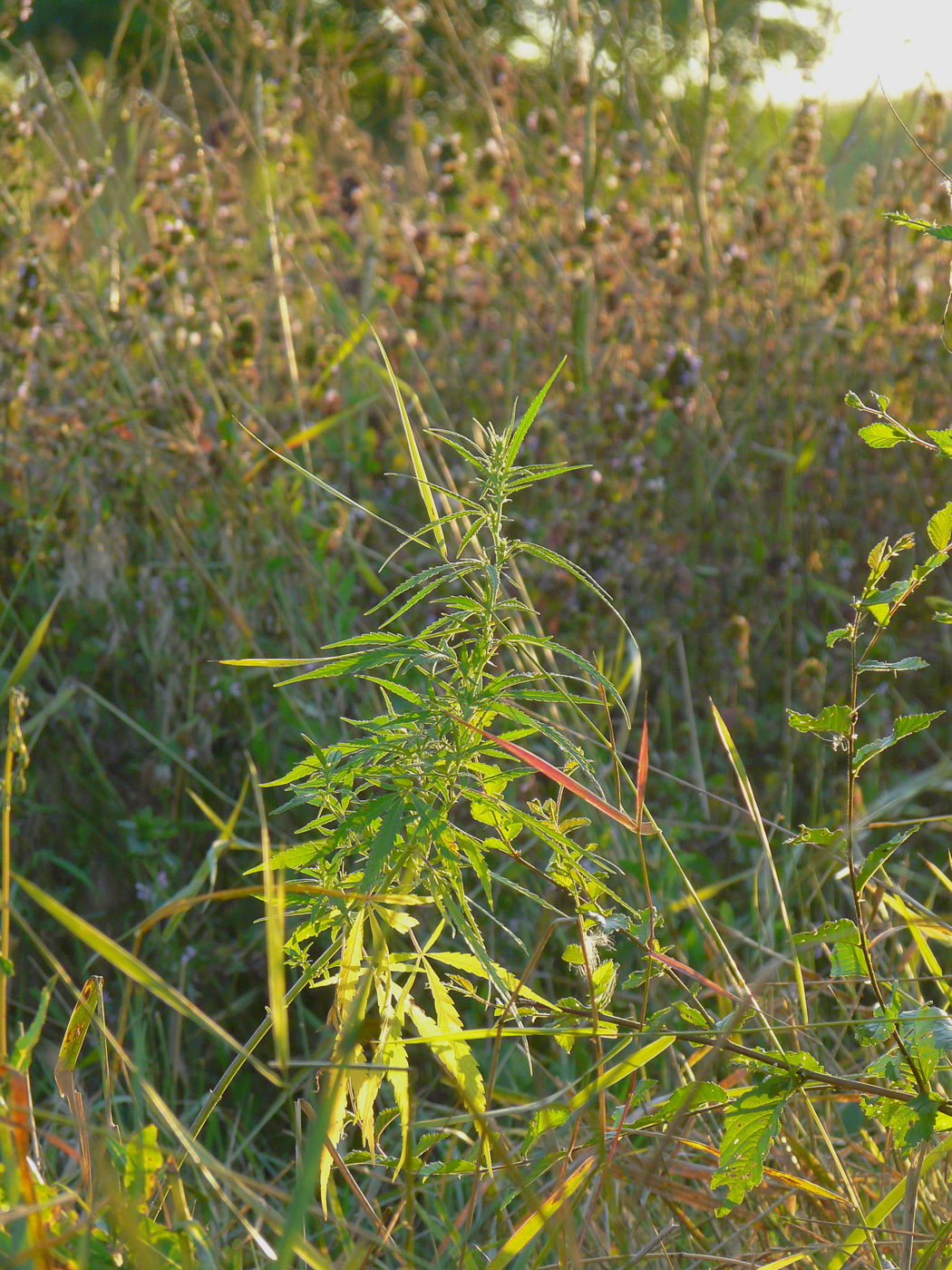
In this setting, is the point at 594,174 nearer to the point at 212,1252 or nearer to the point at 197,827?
the point at 197,827

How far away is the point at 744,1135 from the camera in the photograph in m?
0.88

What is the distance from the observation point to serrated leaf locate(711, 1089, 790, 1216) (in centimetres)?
87

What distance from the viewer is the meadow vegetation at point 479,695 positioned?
0.85m

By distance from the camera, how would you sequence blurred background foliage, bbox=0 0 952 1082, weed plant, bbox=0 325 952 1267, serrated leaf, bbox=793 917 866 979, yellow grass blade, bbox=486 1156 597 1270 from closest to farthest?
weed plant, bbox=0 325 952 1267, yellow grass blade, bbox=486 1156 597 1270, serrated leaf, bbox=793 917 866 979, blurred background foliage, bbox=0 0 952 1082

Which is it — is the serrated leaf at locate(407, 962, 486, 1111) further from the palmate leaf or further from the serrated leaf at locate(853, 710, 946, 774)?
the serrated leaf at locate(853, 710, 946, 774)

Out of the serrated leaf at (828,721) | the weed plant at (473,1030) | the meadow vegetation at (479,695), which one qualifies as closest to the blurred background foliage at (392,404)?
the meadow vegetation at (479,695)

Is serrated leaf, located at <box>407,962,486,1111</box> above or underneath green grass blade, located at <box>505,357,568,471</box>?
underneath

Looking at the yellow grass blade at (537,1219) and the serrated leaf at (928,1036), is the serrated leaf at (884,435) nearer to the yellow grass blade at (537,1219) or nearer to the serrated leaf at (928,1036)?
the serrated leaf at (928,1036)

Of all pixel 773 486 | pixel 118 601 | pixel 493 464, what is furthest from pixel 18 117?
pixel 493 464

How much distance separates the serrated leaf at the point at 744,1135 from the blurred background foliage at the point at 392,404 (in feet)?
3.15

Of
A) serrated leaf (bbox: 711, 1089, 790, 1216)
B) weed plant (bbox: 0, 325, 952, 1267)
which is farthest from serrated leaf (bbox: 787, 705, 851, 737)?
serrated leaf (bbox: 711, 1089, 790, 1216)

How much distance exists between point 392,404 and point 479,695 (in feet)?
5.63

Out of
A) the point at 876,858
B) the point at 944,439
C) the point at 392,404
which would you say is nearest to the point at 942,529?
the point at 944,439

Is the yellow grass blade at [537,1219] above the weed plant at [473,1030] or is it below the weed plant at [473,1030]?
below
